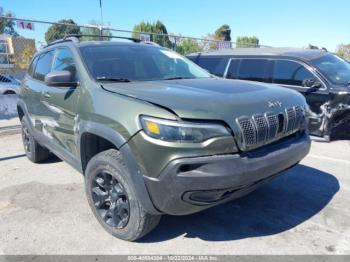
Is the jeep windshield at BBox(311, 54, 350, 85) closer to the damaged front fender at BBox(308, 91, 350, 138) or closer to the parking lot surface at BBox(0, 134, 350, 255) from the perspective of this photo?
the damaged front fender at BBox(308, 91, 350, 138)

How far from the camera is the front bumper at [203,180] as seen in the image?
7.77 feet

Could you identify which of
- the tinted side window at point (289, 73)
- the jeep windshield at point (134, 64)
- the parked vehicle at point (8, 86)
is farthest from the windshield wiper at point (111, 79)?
the parked vehicle at point (8, 86)

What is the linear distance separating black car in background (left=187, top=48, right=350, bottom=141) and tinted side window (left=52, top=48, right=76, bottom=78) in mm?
4124

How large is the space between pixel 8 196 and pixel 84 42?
209cm

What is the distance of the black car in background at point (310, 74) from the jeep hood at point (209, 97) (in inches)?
117

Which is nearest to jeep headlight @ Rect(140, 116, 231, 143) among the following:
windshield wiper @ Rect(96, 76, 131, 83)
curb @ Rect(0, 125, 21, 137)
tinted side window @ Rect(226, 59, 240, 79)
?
windshield wiper @ Rect(96, 76, 131, 83)

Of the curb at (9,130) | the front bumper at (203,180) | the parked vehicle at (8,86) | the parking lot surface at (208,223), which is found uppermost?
the front bumper at (203,180)

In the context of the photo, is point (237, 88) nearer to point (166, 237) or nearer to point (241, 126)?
point (241, 126)

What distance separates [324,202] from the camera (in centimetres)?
367

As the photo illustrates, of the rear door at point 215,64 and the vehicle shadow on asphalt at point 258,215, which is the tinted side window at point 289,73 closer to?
the rear door at point 215,64

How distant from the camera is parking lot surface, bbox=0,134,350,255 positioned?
2.88m

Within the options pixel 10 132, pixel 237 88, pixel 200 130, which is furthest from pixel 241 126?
pixel 10 132

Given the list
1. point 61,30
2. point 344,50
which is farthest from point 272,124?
point 344,50

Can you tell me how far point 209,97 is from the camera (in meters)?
2.68
